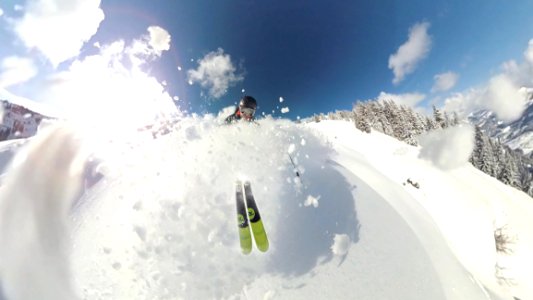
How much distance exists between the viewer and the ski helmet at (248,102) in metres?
10.9

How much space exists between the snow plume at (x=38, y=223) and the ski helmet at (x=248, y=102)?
6003mm

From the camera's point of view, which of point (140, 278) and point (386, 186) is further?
point (386, 186)

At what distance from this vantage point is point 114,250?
6625 millimetres

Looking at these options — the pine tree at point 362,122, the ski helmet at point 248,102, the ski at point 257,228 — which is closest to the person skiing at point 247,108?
the ski helmet at point 248,102

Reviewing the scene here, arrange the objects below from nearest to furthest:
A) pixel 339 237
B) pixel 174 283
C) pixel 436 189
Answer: pixel 174 283
pixel 339 237
pixel 436 189

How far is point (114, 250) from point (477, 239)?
12.9 meters

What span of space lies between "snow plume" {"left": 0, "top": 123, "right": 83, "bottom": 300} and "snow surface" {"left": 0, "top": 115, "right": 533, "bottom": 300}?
2 cm

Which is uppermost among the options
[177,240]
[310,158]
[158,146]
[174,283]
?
[158,146]

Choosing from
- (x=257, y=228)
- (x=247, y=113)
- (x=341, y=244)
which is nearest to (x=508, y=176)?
(x=247, y=113)

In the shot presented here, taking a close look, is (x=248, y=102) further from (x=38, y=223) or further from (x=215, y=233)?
(x=38, y=223)

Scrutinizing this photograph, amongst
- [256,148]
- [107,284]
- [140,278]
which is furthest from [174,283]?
[256,148]

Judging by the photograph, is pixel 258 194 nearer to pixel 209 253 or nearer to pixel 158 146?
pixel 209 253

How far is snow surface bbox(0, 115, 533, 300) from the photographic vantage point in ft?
18.4

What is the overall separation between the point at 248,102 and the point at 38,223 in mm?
7460
